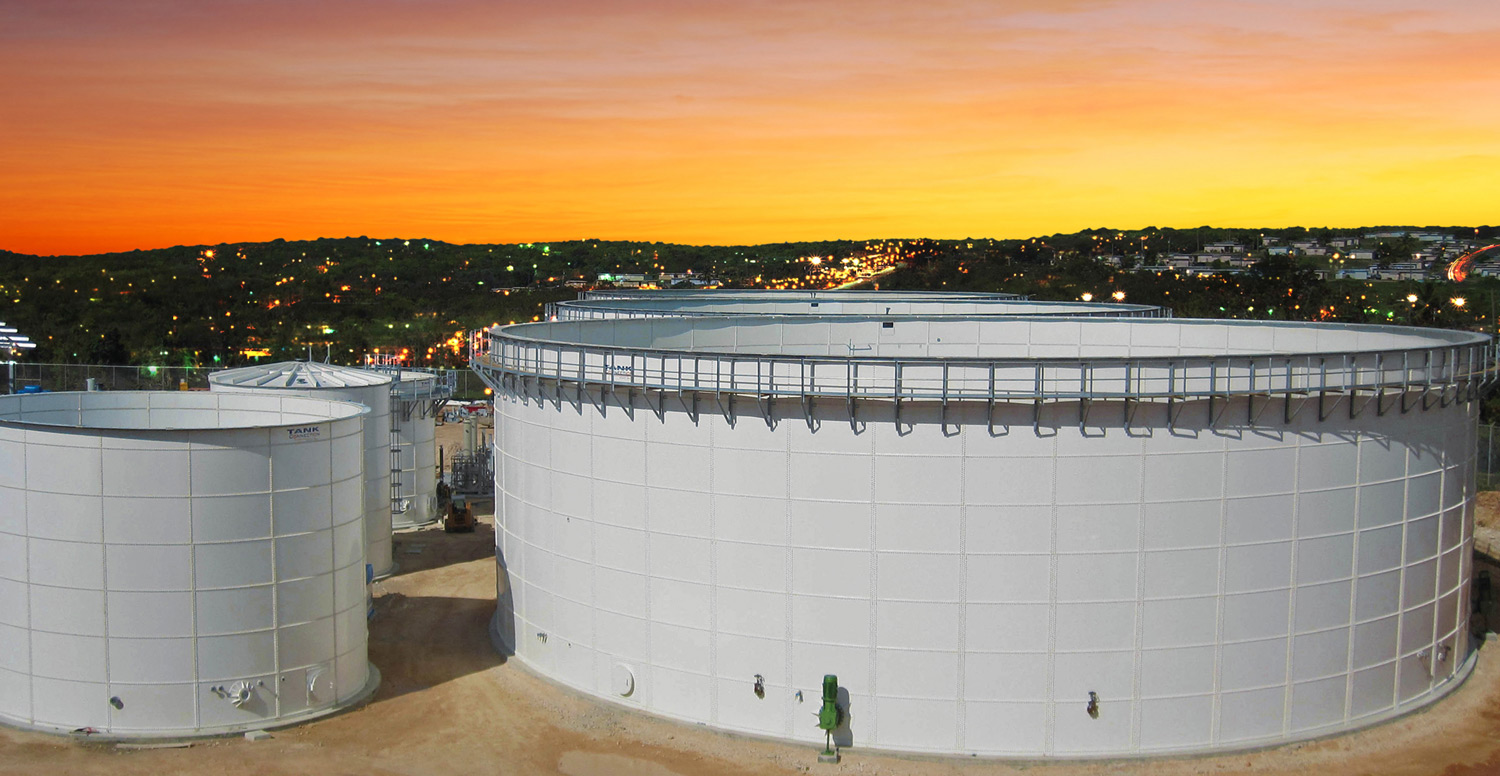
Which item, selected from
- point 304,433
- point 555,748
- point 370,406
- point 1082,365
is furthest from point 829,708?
point 370,406

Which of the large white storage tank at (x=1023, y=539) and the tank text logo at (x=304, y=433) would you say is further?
the tank text logo at (x=304, y=433)

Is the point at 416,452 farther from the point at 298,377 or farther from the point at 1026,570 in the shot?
the point at 1026,570

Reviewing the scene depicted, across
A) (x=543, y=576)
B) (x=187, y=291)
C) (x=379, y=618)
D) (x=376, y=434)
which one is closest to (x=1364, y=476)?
(x=543, y=576)

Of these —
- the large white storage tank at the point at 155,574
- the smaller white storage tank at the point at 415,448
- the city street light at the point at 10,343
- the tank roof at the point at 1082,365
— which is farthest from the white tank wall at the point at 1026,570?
the city street light at the point at 10,343

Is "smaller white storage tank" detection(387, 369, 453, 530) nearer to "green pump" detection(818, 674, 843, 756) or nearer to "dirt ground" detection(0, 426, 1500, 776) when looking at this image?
"dirt ground" detection(0, 426, 1500, 776)

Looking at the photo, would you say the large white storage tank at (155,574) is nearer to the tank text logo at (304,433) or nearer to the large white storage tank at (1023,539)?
the tank text logo at (304,433)

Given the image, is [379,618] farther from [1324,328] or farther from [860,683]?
[1324,328]
